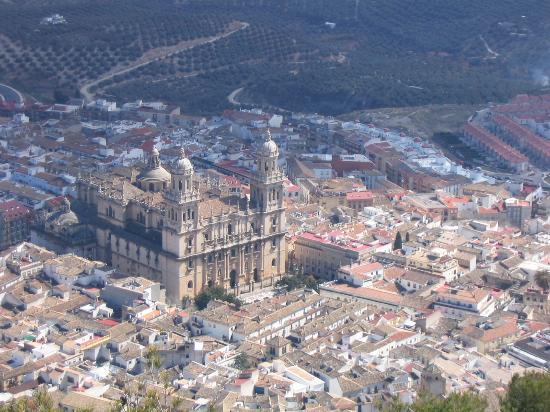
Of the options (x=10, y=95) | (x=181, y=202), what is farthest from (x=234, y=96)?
(x=181, y=202)

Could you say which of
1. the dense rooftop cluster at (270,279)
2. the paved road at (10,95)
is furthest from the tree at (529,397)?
the paved road at (10,95)

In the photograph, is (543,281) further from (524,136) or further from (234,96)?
(234,96)

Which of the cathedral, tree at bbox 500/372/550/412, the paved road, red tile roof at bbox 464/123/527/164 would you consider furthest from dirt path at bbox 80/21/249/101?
tree at bbox 500/372/550/412

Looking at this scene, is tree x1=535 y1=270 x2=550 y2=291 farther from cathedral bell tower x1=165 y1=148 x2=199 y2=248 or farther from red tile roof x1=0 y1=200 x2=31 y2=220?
red tile roof x1=0 y1=200 x2=31 y2=220

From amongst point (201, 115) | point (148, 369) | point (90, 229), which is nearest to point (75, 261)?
point (90, 229)

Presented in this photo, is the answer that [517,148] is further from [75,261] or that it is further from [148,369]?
[148,369]
